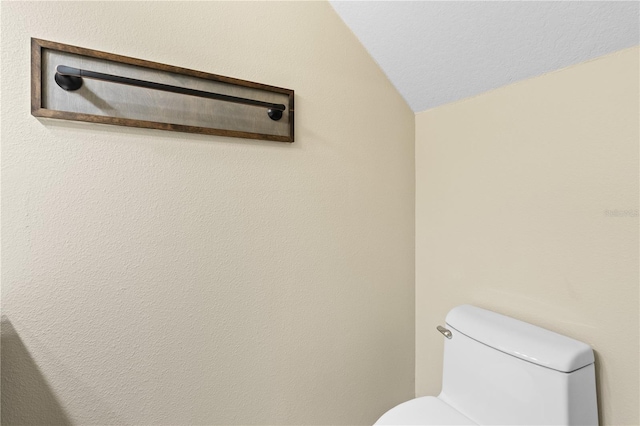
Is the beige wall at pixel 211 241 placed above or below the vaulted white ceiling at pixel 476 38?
below

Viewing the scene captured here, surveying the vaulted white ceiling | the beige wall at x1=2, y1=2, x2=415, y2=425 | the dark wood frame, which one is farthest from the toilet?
the dark wood frame

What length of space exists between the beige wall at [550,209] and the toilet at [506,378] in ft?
0.26

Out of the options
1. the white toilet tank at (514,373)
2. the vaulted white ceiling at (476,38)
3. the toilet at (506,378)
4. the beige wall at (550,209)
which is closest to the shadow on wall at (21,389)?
the toilet at (506,378)

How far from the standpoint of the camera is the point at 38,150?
2.77 feet

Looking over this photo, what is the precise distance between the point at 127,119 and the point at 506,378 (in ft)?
4.46

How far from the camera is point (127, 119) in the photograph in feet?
3.05

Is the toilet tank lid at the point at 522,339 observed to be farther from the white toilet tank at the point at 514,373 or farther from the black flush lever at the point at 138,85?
the black flush lever at the point at 138,85

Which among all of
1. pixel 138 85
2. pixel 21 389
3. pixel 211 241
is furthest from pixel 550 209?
pixel 21 389

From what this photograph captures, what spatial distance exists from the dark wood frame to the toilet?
940mm

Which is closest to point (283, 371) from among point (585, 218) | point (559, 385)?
point (559, 385)

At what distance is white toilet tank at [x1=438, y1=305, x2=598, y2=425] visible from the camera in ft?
2.76

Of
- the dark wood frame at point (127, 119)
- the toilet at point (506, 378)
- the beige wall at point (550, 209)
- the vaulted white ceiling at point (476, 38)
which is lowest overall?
the toilet at point (506, 378)

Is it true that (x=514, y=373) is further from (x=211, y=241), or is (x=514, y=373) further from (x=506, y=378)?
(x=211, y=241)

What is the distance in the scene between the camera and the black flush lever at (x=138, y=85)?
843 mm
